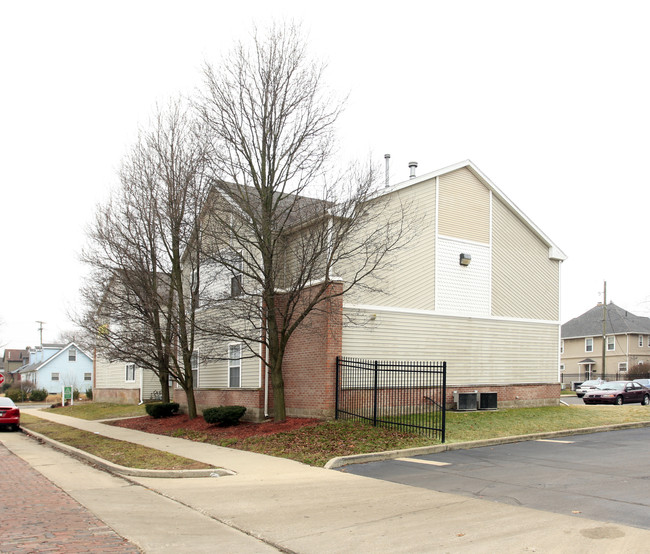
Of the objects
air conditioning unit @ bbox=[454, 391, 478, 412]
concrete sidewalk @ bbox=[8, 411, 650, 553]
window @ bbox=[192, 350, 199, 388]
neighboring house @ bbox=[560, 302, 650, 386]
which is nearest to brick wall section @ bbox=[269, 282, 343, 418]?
air conditioning unit @ bbox=[454, 391, 478, 412]

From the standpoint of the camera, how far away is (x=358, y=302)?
18766 mm

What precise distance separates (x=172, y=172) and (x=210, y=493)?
1393 centimetres

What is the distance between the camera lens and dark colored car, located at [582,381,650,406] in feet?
102

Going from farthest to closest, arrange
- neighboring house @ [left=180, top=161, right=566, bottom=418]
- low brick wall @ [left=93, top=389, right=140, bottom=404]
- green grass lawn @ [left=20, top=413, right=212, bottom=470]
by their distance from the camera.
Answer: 1. low brick wall @ [left=93, top=389, right=140, bottom=404]
2. neighboring house @ [left=180, top=161, right=566, bottom=418]
3. green grass lawn @ [left=20, top=413, right=212, bottom=470]

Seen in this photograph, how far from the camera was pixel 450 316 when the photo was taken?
21297 mm

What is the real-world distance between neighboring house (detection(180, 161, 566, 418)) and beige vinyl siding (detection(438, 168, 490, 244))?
37mm

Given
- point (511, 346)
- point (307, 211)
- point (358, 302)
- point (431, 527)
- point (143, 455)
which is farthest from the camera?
point (511, 346)

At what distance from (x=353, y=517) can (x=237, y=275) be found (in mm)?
11608

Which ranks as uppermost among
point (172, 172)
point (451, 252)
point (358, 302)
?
point (172, 172)

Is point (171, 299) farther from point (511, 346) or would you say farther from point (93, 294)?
point (511, 346)

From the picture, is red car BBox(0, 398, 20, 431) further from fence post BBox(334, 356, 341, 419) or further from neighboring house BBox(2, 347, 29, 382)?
neighboring house BBox(2, 347, 29, 382)

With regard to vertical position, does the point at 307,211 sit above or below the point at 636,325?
above

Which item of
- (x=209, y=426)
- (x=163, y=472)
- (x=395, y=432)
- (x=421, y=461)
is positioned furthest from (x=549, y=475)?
(x=209, y=426)

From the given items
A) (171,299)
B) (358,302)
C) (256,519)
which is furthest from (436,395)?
(256,519)
